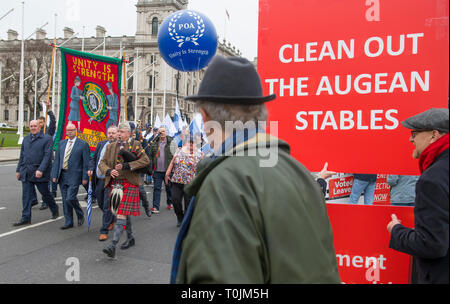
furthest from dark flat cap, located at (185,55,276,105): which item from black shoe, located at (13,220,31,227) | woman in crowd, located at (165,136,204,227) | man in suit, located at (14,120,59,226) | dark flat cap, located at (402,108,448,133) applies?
black shoe, located at (13,220,31,227)

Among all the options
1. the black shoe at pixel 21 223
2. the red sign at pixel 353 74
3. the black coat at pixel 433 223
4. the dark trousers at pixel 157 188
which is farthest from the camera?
the dark trousers at pixel 157 188

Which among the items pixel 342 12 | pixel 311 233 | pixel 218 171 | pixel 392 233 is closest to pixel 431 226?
pixel 392 233

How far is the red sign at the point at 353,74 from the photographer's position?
2334 millimetres

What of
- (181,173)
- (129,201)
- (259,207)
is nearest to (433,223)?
(259,207)

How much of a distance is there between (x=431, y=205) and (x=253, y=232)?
107cm

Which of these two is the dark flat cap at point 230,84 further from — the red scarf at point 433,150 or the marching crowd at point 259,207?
the red scarf at point 433,150

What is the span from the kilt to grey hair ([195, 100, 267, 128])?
4.35m

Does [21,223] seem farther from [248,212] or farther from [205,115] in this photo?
[248,212]

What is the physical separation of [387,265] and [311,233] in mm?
1501

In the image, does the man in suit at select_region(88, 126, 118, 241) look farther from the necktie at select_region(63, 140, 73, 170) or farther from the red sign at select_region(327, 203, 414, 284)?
the red sign at select_region(327, 203, 414, 284)

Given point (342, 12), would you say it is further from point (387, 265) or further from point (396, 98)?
point (387, 265)

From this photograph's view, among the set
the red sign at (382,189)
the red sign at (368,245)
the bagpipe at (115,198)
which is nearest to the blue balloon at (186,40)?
the bagpipe at (115,198)

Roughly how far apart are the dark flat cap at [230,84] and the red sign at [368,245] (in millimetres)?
1426

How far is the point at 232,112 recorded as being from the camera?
1.46 meters
